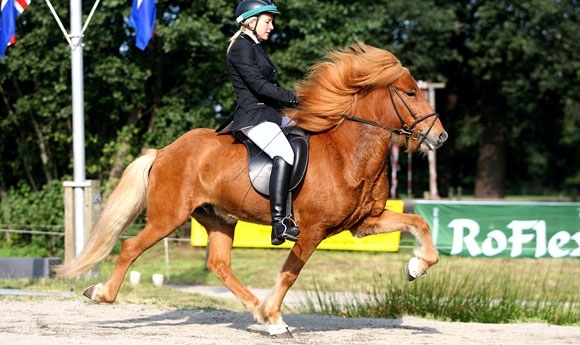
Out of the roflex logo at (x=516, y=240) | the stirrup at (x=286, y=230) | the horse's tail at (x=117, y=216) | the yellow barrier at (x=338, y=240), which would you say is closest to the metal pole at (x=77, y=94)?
the horse's tail at (x=117, y=216)

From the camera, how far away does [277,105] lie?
9.05m

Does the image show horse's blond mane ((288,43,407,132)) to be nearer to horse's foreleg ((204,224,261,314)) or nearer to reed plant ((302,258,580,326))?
horse's foreleg ((204,224,261,314))

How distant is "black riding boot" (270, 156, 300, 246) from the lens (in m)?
8.35

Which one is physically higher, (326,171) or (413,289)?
(326,171)

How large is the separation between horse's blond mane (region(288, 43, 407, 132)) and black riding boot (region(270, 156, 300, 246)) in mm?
572

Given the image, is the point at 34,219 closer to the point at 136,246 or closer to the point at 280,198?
the point at 136,246

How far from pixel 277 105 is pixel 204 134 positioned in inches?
34.7

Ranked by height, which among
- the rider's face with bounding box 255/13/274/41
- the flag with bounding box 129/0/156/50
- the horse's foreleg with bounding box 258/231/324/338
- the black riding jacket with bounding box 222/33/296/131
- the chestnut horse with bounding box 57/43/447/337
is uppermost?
the flag with bounding box 129/0/156/50

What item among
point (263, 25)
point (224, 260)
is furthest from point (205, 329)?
point (263, 25)

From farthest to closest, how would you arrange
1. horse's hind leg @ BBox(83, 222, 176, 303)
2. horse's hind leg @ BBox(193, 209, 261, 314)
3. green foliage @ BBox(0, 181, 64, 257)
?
1. green foliage @ BBox(0, 181, 64, 257)
2. horse's hind leg @ BBox(193, 209, 261, 314)
3. horse's hind leg @ BBox(83, 222, 176, 303)

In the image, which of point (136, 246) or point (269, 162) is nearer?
point (269, 162)

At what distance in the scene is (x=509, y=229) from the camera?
1816cm

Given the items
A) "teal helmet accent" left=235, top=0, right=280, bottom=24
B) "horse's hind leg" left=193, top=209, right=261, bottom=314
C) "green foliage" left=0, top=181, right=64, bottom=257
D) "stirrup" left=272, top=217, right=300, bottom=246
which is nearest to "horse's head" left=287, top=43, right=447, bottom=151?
"teal helmet accent" left=235, top=0, right=280, bottom=24

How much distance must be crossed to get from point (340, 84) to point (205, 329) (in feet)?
9.52
